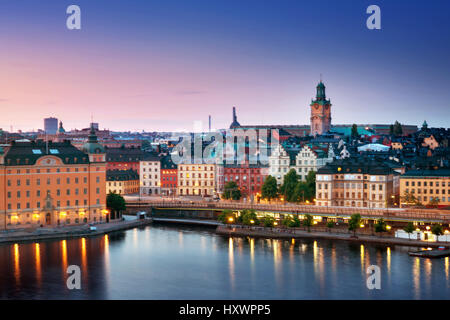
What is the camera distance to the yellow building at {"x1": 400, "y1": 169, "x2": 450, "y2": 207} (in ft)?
154

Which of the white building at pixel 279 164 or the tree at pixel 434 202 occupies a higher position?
the white building at pixel 279 164

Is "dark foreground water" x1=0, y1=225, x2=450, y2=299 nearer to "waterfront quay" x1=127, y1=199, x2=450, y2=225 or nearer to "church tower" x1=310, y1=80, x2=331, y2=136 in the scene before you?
"waterfront quay" x1=127, y1=199, x2=450, y2=225

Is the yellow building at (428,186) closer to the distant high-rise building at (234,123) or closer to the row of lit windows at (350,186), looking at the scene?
the row of lit windows at (350,186)

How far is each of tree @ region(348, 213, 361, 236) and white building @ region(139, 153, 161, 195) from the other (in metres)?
24.0

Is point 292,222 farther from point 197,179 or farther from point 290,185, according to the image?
point 197,179

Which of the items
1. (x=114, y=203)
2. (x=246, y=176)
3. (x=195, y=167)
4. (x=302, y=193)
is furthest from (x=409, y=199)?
(x=195, y=167)

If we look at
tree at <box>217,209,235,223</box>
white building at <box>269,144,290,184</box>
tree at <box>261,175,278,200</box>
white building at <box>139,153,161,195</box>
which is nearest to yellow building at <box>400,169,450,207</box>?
tree at <box>261,175,278,200</box>

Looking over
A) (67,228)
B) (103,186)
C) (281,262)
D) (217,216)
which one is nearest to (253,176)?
(217,216)

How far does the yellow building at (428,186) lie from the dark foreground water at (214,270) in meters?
10.3

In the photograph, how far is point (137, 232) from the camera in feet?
147

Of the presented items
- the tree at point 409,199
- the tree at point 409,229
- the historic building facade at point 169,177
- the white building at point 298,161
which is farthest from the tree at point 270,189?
the tree at point 409,229

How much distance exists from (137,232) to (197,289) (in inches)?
595

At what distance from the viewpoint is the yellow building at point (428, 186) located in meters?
46.8
